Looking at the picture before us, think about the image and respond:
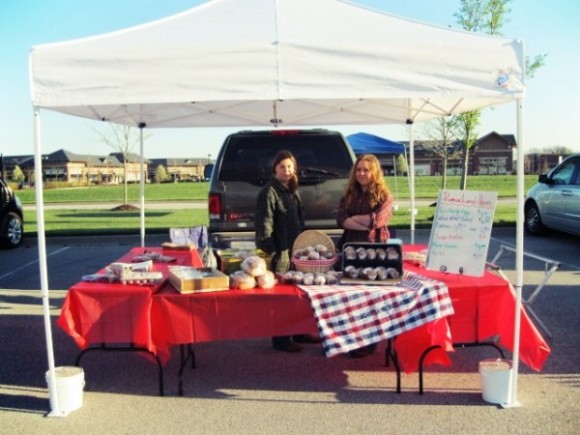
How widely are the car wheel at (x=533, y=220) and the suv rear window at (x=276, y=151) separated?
688 cm

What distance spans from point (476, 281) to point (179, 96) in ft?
7.72

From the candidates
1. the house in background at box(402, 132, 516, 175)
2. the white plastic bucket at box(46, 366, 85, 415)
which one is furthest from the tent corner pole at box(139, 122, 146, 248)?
the house in background at box(402, 132, 516, 175)

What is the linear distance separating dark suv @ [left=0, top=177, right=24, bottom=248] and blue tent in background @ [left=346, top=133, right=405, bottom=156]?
366 inches

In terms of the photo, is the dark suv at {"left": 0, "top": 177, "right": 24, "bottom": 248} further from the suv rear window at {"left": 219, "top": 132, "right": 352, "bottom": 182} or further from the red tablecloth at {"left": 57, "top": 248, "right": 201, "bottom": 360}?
the red tablecloth at {"left": 57, "top": 248, "right": 201, "bottom": 360}

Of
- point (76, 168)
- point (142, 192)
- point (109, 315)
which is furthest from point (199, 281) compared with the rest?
point (76, 168)

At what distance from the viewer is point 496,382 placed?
3.74 m

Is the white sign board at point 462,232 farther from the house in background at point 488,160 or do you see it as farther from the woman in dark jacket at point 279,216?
the house in background at point 488,160

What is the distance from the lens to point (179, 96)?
11.7 ft

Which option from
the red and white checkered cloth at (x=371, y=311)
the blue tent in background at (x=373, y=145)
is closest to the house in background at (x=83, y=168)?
the blue tent in background at (x=373, y=145)

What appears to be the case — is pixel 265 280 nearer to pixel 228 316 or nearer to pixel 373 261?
pixel 228 316

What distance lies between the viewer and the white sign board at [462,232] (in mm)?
3902

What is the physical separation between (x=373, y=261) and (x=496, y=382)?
3.67ft

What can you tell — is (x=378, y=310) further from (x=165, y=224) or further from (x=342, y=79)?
(x=165, y=224)

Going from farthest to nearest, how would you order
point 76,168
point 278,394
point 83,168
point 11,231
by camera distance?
point 76,168 < point 83,168 < point 11,231 < point 278,394
